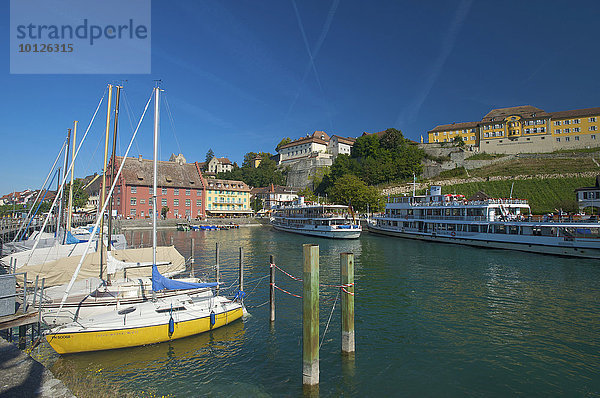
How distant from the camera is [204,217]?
90125 mm

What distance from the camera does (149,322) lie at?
1302 centimetres

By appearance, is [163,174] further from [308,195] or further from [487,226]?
[487,226]

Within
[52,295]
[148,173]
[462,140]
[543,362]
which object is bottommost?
[543,362]

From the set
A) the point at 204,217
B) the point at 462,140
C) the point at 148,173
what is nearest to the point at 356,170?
the point at 462,140

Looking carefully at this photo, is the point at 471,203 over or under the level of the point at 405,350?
over

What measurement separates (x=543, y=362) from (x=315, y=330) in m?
8.93

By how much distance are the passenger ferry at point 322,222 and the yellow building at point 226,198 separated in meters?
29.5

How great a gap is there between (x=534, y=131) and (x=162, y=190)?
11074 cm

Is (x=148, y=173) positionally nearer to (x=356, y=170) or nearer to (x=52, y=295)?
(x=356, y=170)

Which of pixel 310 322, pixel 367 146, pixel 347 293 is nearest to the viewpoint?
pixel 310 322

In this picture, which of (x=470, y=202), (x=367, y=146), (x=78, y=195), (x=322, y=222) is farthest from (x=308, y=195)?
(x=78, y=195)

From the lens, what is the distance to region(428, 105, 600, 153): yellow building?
9269 centimetres

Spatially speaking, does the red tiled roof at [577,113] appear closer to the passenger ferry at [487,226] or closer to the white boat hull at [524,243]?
the passenger ferry at [487,226]

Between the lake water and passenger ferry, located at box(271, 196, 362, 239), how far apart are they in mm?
31341
